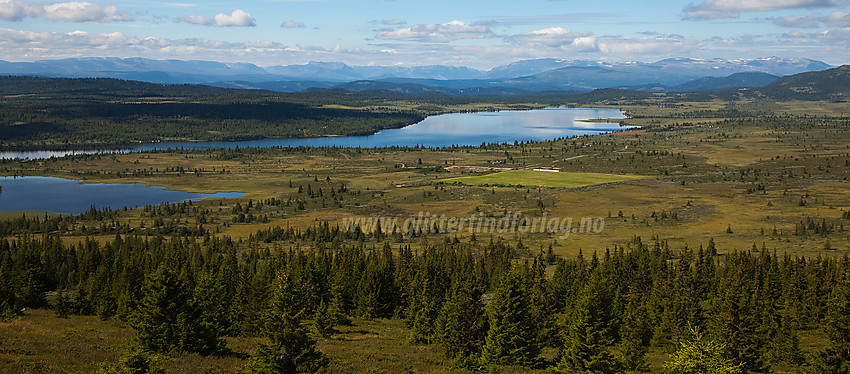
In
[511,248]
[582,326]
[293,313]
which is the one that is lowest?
[511,248]

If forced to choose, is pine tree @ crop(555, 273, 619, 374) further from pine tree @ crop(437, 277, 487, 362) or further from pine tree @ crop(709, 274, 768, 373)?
pine tree @ crop(709, 274, 768, 373)

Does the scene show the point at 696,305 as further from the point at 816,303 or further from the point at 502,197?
the point at 502,197

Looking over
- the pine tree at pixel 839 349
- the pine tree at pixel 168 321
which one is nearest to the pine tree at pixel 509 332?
the pine tree at pixel 168 321

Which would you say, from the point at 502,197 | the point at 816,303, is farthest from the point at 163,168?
the point at 816,303

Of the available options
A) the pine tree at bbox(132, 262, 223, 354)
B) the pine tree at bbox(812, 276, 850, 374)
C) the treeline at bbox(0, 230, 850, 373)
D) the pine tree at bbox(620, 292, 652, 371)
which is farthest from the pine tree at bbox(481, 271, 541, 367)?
the pine tree at bbox(812, 276, 850, 374)

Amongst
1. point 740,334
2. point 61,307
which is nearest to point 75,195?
point 61,307

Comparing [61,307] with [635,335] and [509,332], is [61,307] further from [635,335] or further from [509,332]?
[635,335]
